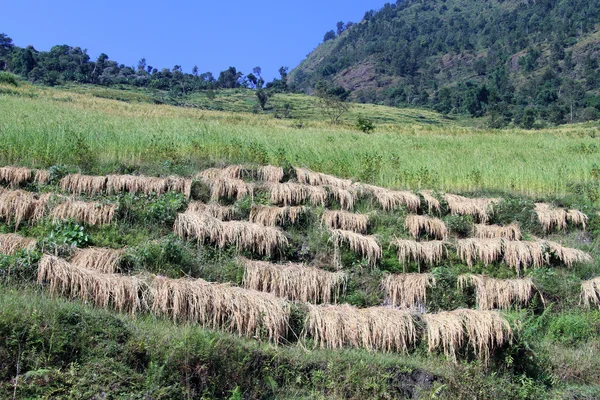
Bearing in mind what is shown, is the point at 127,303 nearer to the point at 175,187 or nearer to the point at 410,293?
the point at 175,187

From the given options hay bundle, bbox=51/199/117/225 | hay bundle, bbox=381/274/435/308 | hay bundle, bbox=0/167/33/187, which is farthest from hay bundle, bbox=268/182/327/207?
hay bundle, bbox=0/167/33/187

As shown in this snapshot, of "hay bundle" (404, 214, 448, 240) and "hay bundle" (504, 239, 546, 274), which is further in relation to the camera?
"hay bundle" (404, 214, 448, 240)

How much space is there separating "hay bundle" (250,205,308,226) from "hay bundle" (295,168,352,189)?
128 cm

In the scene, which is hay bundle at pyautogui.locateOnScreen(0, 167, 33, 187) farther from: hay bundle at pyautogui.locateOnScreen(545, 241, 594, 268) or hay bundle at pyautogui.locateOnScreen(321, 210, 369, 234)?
hay bundle at pyautogui.locateOnScreen(545, 241, 594, 268)

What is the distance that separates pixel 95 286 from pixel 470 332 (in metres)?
4.14

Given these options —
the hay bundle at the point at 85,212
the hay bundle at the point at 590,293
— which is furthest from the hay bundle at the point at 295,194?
the hay bundle at the point at 590,293

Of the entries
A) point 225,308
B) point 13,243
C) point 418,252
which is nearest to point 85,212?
point 13,243

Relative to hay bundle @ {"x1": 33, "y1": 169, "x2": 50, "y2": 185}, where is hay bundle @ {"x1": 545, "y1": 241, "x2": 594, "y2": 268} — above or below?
below

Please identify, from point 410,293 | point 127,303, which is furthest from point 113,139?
point 410,293

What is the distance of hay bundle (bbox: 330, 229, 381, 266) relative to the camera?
25.2 feet

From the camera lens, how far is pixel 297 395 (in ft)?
16.1

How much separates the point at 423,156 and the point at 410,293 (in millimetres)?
6390

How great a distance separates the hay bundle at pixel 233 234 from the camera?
7527 millimetres

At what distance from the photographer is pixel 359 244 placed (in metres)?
7.77
